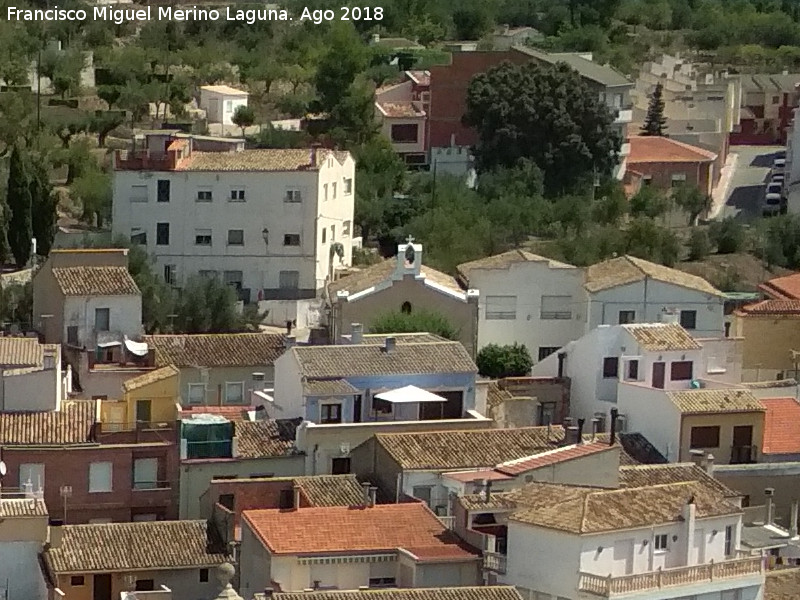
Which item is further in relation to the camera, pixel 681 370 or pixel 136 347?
pixel 136 347

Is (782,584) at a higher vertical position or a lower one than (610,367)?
lower

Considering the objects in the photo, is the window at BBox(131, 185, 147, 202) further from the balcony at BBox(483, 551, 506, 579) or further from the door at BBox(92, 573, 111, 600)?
the balcony at BBox(483, 551, 506, 579)

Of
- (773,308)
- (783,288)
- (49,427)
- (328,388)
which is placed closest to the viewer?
(49,427)

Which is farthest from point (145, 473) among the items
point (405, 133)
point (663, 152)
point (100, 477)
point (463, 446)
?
point (663, 152)

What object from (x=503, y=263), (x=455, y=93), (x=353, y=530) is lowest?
(x=353, y=530)

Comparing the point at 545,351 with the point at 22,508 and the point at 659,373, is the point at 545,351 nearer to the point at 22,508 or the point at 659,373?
the point at 659,373

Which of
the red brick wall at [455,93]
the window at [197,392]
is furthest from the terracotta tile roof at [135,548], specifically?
the red brick wall at [455,93]

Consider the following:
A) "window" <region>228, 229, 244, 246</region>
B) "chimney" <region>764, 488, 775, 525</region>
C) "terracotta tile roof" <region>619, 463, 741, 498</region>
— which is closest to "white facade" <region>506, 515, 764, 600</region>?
"terracotta tile roof" <region>619, 463, 741, 498</region>
